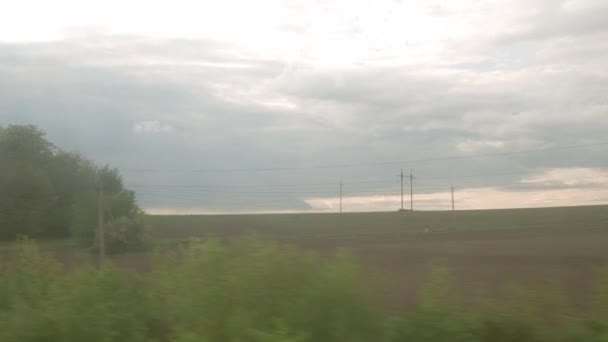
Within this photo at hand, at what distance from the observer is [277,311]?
1341 cm

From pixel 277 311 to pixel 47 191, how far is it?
60.4 metres

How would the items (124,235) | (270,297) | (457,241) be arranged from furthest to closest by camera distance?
1. (124,235)
2. (457,241)
3. (270,297)

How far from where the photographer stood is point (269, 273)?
1384 cm

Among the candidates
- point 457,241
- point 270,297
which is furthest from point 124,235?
point 270,297

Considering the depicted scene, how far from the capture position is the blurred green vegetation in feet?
43.2

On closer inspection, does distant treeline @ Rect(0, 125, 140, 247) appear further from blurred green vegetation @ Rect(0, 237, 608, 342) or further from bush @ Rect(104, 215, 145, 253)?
blurred green vegetation @ Rect(0, 237, 608, 342)

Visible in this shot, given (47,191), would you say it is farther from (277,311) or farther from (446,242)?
(277,311)

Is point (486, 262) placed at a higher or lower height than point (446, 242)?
lower

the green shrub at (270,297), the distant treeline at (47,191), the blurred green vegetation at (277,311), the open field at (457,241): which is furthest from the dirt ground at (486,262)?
the distant treeline at (47,191)

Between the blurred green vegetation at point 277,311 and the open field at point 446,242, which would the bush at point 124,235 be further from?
the blurred green vegetation at point 277,311

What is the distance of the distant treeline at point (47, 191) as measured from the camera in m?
60.1

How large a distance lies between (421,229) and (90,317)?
221 feet

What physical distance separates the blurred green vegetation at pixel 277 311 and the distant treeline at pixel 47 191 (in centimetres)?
4089

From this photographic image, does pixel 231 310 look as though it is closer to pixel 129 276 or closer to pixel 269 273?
pixel 269 273
